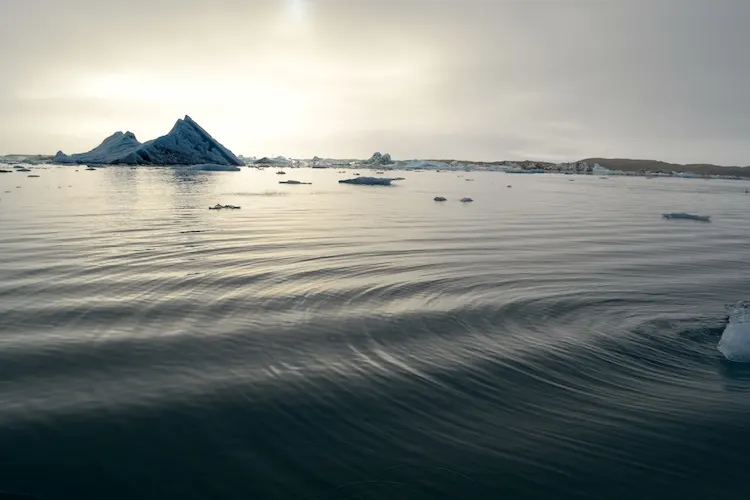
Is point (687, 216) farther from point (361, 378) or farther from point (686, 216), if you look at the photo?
point (361, 378)

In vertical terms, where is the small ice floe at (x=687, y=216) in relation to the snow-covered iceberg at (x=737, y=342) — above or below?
above

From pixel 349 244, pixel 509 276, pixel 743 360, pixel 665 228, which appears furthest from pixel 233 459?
pixel 665 228

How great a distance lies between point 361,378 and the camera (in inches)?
218

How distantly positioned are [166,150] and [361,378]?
9155 cm

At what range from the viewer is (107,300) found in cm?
795

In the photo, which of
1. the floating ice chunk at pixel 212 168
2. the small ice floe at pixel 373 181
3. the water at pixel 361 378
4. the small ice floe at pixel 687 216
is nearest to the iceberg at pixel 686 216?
the small ice floe at pixel 687 216

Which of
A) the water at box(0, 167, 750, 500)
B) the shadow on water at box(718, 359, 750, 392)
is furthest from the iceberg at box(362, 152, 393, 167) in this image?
the shadow on water at box(718, 359, 750, 392)

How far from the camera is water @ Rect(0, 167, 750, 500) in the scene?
12.8 ft

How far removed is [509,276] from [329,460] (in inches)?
291

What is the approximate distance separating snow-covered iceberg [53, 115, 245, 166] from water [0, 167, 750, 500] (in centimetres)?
8104

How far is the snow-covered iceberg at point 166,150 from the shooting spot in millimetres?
84500

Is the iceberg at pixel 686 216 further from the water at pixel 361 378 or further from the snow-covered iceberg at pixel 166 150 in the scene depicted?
the snow-covered iceberg at pixel 166 150

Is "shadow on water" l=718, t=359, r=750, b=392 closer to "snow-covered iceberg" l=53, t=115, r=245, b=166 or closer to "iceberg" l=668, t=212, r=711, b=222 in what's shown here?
"iceberg" l=668, t=212, r=711, b=222

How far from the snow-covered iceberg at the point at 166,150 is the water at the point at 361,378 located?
81.0m
